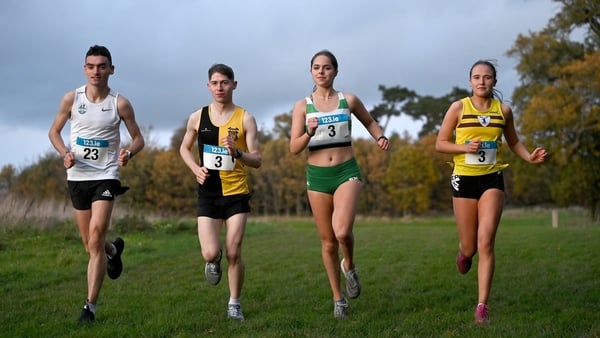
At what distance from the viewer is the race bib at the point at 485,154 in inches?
259

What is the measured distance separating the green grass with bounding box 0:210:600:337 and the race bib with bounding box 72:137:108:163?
1.73 meters

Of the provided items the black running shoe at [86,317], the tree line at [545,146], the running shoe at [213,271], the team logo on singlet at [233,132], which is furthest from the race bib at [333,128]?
the tree line at [545,146]

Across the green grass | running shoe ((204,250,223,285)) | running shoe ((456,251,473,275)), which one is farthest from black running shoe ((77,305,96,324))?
A: running shoe ((456,251,473,275))

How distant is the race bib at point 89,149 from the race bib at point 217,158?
1089 mm

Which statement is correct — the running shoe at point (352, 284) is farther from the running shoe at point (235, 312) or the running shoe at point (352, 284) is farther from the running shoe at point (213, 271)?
the running shoe at point (213, 271)

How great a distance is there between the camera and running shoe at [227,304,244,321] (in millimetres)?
6758

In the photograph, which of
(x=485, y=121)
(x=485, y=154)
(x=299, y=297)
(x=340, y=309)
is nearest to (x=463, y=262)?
(x=485, y=154)

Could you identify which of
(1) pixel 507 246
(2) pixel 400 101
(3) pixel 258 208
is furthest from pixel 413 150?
(1) pixel 507 246

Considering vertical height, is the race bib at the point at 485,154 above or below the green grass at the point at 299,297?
above

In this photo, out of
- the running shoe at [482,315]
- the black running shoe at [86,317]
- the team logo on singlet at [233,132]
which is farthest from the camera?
the team logo on singlet at [233,132]

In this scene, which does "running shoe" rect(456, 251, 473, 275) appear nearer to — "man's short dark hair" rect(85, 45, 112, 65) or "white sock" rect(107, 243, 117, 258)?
"white sock" rect(107, 243, 117, 258)

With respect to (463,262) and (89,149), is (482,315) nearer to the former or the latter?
(463,262)

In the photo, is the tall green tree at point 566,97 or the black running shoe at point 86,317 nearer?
the black running shoe at point 86,317

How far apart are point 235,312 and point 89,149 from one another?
7.68 feet
